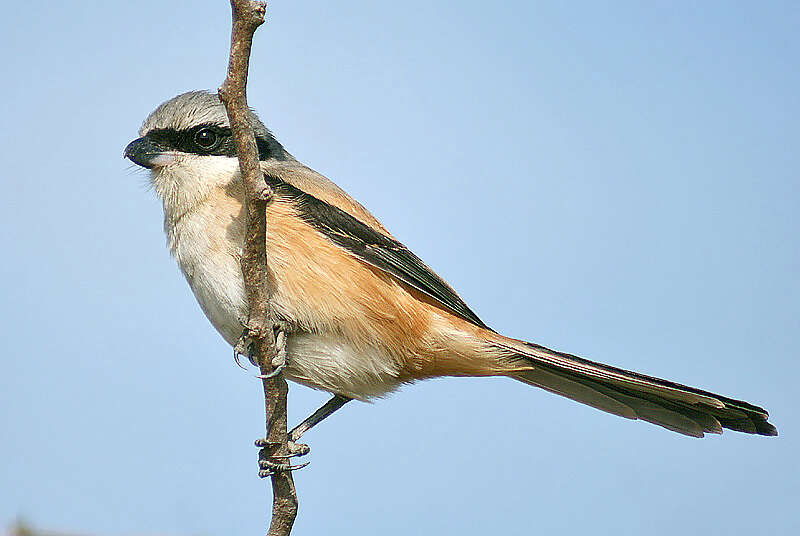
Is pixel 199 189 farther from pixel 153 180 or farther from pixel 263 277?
pixel 263 277

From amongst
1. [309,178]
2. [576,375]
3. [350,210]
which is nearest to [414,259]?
[350,210]

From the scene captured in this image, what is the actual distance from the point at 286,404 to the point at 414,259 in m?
0.90

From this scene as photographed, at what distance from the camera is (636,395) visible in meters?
3.73

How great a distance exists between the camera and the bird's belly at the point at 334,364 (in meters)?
3.42

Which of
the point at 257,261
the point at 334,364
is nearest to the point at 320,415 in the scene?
the point at 334,364

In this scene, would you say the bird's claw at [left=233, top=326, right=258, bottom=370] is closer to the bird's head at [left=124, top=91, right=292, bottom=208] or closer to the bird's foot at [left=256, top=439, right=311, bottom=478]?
the bird's foot at [left=256, top=439, right=311, bottom=478]

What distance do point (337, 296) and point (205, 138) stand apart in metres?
0.89

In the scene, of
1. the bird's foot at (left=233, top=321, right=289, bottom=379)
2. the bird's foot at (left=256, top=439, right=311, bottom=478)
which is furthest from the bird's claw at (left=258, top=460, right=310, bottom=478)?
the bird's foot at (left=233, top=321, right=289, bottom=379)

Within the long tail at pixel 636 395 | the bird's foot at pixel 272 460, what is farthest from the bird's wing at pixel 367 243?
the bird's foot at pixel 272 460

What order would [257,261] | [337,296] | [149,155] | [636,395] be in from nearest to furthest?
[257,261]
[337,296]
[149,155]
[636,395]

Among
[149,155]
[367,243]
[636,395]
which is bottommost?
[636,395]

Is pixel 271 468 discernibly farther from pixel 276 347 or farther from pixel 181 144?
pixel 181 144

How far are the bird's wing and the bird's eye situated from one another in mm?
267

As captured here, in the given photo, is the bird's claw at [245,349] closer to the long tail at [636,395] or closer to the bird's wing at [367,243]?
the bird's wing at [367,243]
